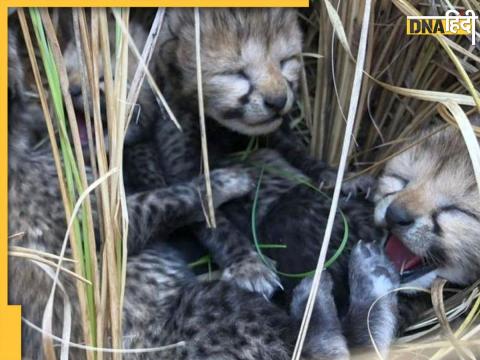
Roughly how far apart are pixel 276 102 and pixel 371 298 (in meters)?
0.66

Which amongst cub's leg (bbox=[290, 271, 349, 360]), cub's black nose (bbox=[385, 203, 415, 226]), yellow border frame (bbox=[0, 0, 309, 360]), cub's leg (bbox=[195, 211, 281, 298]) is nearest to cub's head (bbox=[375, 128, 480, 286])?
cub's black nose (bbox=[385, 203, 415, 226])

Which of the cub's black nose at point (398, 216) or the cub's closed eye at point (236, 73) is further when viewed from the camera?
the cub's closed eye at point (236, 73)

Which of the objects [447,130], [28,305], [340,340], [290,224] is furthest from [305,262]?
[28,305]

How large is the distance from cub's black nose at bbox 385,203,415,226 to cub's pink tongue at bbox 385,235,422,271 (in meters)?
0.22

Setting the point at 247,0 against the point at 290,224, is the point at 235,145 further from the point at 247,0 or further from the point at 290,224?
the point at 247,0

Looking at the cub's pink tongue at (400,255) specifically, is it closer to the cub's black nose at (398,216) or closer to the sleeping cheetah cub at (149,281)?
the cub's black nose at (398,216)

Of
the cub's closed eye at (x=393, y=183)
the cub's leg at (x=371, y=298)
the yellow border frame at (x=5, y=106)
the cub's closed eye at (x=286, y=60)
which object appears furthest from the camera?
the cub's closed eye at (x=286, y=60)

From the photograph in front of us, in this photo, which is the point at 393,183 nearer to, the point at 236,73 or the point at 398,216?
the point at 398,216

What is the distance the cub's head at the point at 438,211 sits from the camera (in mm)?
2330

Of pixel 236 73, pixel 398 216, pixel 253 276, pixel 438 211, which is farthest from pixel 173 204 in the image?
pixel 438 211

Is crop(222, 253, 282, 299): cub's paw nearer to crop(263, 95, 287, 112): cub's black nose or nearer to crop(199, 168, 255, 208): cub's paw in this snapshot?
crop(199, 168, 255, 208): cub's paw

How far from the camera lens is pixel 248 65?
256 cm

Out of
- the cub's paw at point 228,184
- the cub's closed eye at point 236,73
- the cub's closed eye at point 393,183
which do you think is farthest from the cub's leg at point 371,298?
the cub's closed eye at point 236,73

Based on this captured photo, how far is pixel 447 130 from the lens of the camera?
99.6 inches
